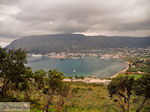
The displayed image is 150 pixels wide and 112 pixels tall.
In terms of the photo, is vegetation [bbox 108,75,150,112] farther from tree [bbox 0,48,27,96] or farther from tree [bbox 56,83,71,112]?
tree [bbox 0,48,27,96]

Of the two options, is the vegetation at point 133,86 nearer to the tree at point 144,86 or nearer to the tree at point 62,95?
the tree at point 144,86

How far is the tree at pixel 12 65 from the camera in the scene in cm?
2180

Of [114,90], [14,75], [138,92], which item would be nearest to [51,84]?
[14,75]

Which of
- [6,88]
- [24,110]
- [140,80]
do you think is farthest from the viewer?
[6,88]

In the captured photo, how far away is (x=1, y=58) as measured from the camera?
2244 centimetres

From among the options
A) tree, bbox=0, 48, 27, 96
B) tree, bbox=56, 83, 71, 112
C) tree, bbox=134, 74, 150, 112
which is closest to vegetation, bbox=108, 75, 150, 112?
tree, bbox=134, 74, 150, 112

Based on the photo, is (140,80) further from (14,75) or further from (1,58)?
(1,58)

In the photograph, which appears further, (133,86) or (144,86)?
(133,86)

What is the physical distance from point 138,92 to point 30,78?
638 inches

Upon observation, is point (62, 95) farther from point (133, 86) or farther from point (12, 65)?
point (133, 86)

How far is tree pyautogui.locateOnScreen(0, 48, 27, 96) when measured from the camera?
21797 millimetres

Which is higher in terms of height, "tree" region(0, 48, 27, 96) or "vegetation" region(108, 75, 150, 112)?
"tree" region(0, 48, 27, 96)

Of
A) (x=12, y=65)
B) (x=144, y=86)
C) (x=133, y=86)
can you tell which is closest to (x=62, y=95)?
(x=12, y=65)

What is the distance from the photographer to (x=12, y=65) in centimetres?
2212
